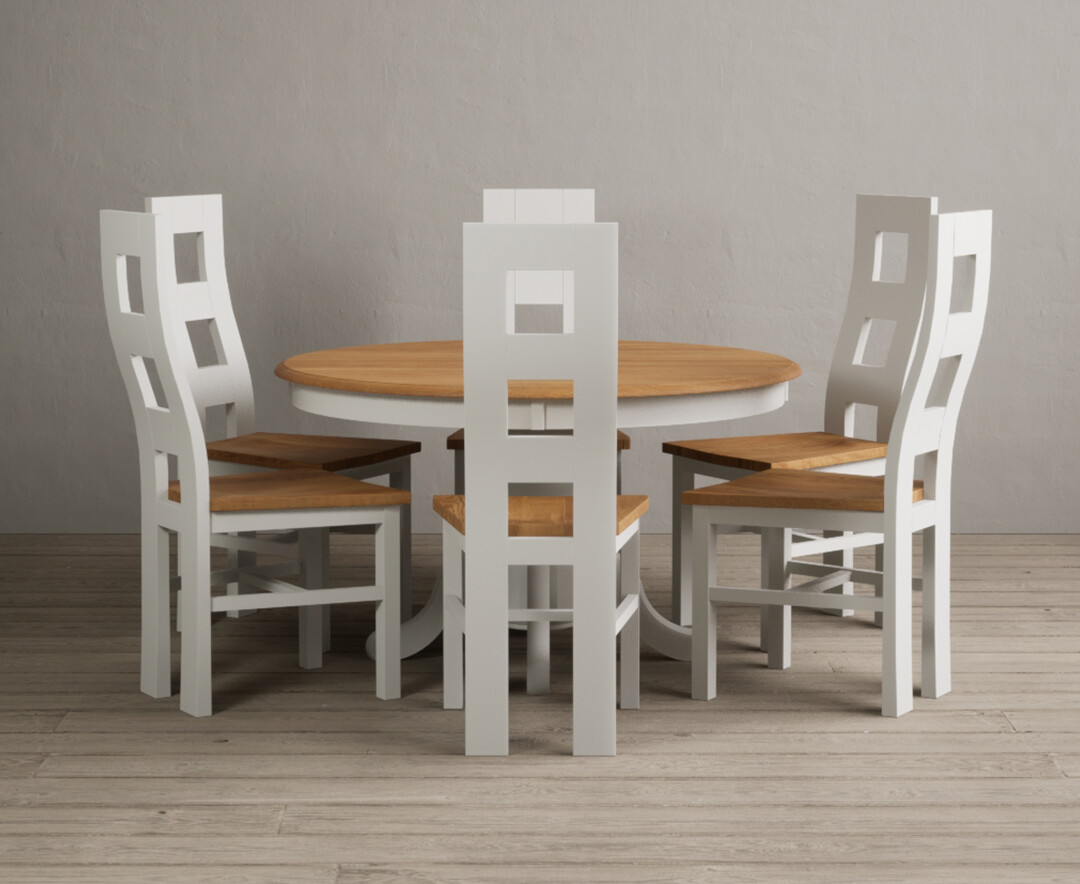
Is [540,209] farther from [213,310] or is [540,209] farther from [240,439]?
[240,439]

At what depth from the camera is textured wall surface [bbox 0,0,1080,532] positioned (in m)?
4.76

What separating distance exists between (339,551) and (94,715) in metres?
1.67

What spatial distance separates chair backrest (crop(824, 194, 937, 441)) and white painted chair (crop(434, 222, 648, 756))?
115 centimetres

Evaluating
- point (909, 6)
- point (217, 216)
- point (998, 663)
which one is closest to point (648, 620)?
point (998, 663)

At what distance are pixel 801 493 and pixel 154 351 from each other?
1384 millimetres

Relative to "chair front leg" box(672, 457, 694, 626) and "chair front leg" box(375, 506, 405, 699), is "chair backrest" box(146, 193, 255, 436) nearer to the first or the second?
"chair front leg" box(375, 506, 405, 699)

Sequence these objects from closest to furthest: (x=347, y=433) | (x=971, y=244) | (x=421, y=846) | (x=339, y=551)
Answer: (x=421, y=846)
(x=971, y=244)
(x=339, y=551)
(x=347, y=433)

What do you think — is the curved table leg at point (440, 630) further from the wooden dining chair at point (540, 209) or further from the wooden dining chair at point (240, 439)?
the wooden dining chair at point (540, 209)

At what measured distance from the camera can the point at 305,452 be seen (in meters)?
3.57

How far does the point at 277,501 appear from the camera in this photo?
305 centimetres

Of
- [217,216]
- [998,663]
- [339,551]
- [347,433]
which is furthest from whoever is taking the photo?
[347,433]

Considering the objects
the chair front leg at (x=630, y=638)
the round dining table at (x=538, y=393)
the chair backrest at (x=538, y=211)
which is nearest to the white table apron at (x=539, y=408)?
the round dining table at (x=538, y=393)

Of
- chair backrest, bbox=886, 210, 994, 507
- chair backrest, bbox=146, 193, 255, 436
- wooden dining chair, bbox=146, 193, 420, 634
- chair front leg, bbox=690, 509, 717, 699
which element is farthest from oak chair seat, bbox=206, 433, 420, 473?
chair backrest, bbox=886, 210, 994, 507

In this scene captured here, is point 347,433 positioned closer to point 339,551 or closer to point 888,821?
point 339,551
